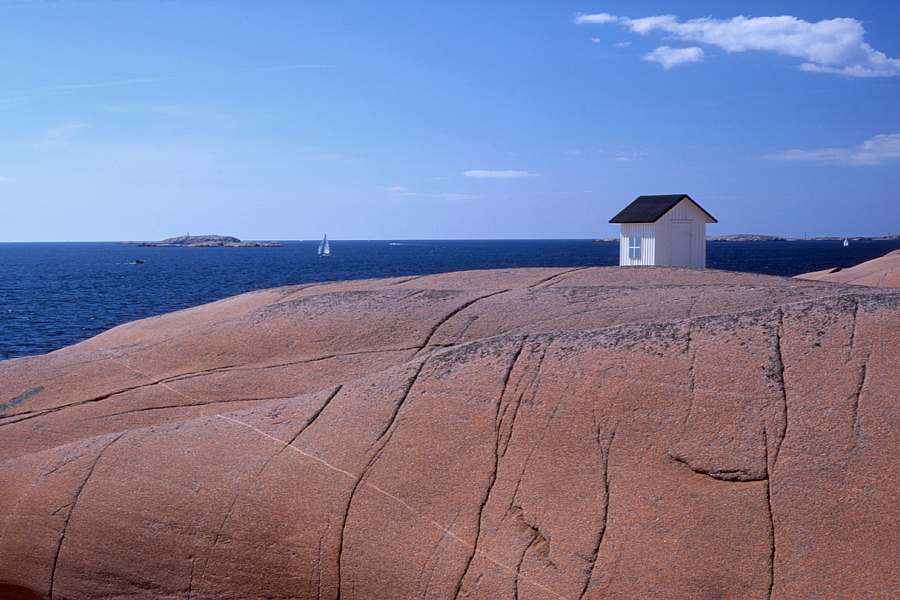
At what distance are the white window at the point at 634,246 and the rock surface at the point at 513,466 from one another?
63.2 feet

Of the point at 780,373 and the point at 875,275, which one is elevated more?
the point at 875,275

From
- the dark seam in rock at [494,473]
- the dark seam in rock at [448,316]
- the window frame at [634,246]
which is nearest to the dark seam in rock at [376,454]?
the dark seam in rock at [494,473]

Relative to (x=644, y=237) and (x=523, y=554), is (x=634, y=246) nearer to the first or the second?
(x=644, y=237)

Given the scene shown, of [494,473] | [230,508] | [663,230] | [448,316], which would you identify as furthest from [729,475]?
[663,230]

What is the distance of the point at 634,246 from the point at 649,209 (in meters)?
1.49

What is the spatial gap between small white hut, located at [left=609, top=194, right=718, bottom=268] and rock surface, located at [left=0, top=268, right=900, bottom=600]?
18.7 m

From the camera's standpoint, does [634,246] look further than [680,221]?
Yes

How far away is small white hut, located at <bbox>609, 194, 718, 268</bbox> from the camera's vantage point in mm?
30688

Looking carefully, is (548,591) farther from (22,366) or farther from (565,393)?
(22,366)

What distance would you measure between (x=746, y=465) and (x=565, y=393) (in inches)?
80.7

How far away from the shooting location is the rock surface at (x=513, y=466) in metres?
7.91

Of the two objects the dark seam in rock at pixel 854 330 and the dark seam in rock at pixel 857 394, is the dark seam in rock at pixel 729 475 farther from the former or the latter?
the dark seam in rock at pixel 854 330

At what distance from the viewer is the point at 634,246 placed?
31.6 meters

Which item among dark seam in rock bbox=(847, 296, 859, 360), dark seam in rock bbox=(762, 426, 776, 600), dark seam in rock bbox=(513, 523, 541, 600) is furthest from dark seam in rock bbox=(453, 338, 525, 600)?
dark seam in rock bbox=(847, 296, 859, 360)
